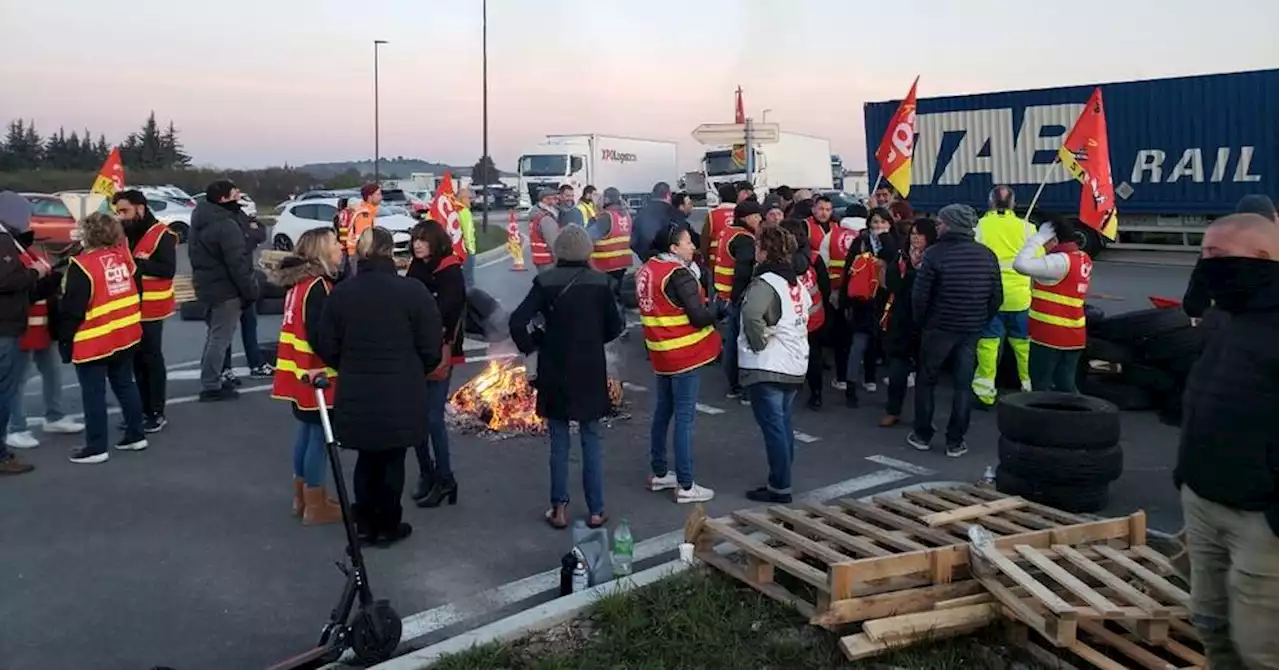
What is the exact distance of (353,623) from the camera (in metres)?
4.24

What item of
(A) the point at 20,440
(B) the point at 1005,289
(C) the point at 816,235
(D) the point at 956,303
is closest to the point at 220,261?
(A) the point at 20,440

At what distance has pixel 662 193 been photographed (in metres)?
12.4

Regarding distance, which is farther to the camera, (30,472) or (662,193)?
(662,193)

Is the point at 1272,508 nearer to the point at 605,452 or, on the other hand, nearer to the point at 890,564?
the point at 890,564

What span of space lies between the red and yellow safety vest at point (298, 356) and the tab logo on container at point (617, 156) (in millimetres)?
37058

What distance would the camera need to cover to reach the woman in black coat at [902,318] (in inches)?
331

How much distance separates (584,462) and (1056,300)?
14.2 ft

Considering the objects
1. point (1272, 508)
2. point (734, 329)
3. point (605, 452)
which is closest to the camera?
point (1272, 508)

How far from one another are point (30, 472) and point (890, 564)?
6.14 meters

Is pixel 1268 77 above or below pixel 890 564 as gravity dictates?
above

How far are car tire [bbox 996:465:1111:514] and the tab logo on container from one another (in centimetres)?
3759

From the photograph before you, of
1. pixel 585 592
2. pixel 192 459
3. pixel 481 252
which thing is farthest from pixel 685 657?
pixel 481 252

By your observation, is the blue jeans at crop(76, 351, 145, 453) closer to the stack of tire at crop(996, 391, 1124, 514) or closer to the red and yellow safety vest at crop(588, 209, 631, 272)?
the red and yellow safety vest at crop(588, 209, 631, 272)

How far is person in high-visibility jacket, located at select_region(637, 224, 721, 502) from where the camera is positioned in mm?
6492
